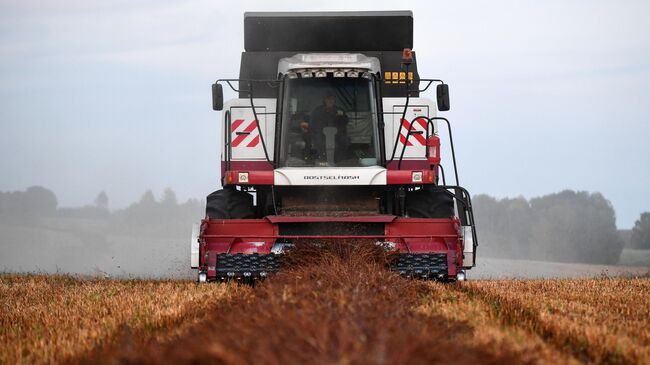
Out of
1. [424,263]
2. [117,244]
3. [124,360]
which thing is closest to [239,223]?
[424,263]

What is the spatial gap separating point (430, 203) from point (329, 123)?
1594mm

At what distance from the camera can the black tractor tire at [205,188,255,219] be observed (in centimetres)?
1005

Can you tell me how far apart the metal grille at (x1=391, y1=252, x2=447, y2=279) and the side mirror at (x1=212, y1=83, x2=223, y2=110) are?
2752 mm

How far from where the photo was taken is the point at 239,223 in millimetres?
9617

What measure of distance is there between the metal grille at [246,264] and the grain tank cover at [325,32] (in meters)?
3.24

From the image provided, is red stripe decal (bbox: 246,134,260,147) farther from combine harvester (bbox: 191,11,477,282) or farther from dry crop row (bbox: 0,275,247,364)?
dry crop row (bbox: 0,275,247,364)

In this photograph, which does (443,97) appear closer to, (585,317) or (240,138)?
(240,138)

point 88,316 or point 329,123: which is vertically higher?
point 329,123

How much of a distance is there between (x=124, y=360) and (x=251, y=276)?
575 centimetres

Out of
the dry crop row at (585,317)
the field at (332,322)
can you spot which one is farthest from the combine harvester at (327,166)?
the dry crop row at (585,317)

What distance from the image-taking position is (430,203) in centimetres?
1039

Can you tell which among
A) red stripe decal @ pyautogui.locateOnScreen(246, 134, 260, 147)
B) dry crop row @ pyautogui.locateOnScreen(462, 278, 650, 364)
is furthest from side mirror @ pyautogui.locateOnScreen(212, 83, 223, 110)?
dry crop row @ pyautogui.locateOnScreen(462, 278, 650, 364)

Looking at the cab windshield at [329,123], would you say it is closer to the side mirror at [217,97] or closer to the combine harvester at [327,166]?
the combine harvester at [327,166]

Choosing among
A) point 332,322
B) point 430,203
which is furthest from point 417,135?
point 332,322
